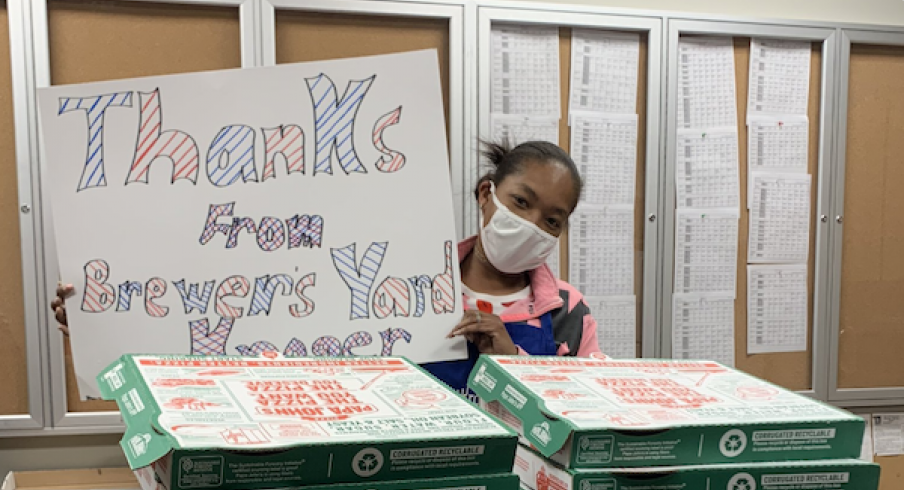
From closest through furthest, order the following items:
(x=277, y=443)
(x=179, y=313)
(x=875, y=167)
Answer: (x=277, y=443) < (x=179, y=313) < (x=875, y=167)

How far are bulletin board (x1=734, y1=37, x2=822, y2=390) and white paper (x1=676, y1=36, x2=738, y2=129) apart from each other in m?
0.04

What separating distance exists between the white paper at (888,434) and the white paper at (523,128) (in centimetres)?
153

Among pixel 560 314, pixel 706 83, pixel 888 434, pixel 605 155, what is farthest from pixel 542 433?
pixel 888 434

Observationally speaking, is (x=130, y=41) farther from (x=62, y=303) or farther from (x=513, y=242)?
(x=513, y=242)

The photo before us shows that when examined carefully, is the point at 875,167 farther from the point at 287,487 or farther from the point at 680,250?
the point at 287,487

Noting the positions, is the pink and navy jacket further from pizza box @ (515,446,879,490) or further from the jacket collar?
pizza box @ (515,446,879,490)

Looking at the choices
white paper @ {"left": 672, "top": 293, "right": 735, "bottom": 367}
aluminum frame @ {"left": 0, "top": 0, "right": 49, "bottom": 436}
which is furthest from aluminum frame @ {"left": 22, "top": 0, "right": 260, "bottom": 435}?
white paper @ {"left": 672, "top": 293, "right": 735, "bottom": 367}

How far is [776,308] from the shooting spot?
7.41ft

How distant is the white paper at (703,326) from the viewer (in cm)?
217

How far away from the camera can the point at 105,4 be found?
70.8 inches

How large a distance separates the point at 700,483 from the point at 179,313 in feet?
2.87

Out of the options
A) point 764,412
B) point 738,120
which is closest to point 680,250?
point 738,120

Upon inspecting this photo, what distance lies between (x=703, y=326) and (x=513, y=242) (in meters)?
1.21

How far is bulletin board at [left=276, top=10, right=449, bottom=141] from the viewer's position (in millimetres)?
1899
